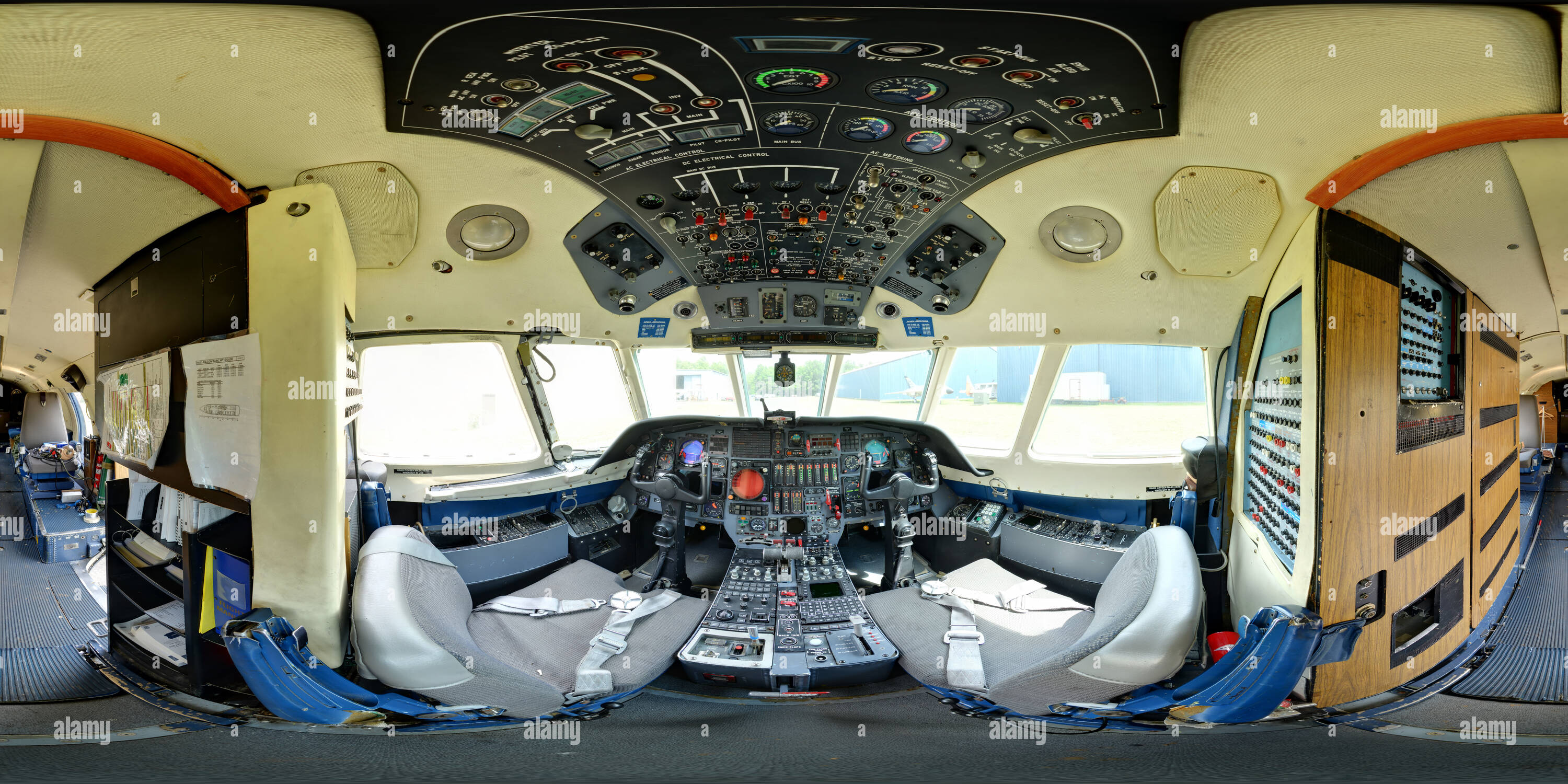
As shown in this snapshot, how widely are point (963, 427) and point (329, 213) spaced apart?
405cm

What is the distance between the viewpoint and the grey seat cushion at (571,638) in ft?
7.93

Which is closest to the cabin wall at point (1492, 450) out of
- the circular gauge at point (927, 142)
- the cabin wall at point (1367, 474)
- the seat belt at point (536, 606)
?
the cabin wall at point (1367, 474)

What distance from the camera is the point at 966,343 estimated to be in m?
3.54

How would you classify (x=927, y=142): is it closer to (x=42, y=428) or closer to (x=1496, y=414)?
(x=1496, y=414)

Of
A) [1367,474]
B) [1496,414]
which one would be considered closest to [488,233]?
[1367,474]

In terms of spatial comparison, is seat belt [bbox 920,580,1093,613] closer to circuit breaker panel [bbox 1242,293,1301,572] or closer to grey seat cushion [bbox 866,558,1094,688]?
grey seat cushion [bbox 866,558,1094,688]

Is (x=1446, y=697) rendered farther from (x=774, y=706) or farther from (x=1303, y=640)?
(x=774, y=706)

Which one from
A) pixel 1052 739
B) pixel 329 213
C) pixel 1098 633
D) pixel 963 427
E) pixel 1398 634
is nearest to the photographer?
pixel 1052 739

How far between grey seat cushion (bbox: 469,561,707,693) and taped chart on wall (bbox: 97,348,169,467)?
57.6 inches

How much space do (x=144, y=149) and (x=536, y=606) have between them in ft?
7.77

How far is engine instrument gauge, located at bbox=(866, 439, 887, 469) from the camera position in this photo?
411cm

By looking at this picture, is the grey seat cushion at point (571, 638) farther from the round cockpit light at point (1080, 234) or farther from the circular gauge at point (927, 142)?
the round cockpit light at point (1080, 234)

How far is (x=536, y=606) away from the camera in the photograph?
9.34 feet

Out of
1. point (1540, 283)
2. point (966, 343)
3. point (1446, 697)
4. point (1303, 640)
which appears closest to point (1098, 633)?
→ point (1303, 640)
